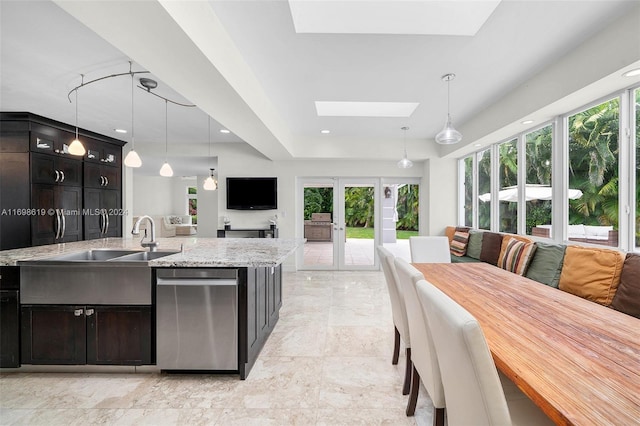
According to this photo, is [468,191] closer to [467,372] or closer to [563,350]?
[563,350]

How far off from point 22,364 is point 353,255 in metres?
4.95

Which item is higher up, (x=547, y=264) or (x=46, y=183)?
(x=46, y=183)

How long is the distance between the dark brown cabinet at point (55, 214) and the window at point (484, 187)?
21.4 feet

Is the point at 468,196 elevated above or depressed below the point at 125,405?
above

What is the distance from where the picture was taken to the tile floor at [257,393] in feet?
5.77

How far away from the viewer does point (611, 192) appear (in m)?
2.67

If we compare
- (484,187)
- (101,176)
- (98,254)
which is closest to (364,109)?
(484,187)

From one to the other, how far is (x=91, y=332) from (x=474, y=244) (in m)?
4.72

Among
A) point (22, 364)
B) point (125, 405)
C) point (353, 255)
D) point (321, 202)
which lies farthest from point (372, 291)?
point (22, 364)

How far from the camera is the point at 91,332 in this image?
7.09 ft

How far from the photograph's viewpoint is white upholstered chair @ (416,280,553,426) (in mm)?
852

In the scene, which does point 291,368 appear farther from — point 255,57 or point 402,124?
point 402,124

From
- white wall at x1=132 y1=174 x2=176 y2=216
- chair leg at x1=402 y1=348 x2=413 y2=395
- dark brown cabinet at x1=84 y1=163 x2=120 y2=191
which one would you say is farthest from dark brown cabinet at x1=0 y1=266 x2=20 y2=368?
white wall at x1=132 y1=174 x2=176 y2=216

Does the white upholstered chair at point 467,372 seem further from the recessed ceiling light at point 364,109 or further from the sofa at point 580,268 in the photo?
the recessed ceiling light at point 364,109
